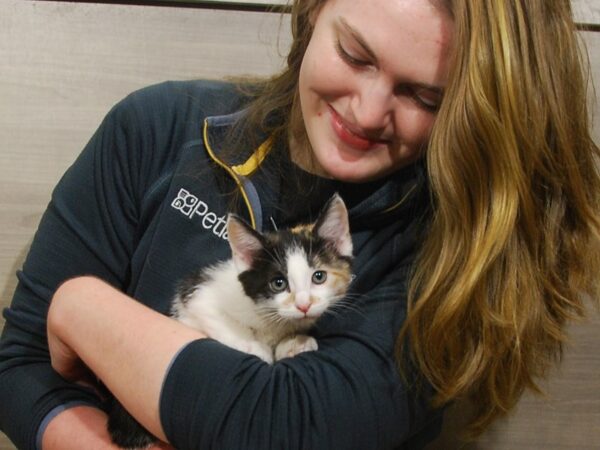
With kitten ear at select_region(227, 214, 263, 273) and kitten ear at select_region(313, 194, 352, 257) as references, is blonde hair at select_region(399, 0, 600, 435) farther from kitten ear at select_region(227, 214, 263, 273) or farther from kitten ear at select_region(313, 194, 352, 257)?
kitten ear at select_region(227, 214, 263, 273)

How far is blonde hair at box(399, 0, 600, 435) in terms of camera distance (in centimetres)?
85

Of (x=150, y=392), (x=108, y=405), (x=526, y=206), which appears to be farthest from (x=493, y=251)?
(x=108, y=405)

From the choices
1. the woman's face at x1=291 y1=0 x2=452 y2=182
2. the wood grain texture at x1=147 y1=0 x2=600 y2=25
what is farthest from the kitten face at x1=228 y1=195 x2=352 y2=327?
the wood grain texture at x1=147 y1=0 x2=600 y2=25

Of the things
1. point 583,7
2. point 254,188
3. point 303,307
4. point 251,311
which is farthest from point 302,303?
point 583,7

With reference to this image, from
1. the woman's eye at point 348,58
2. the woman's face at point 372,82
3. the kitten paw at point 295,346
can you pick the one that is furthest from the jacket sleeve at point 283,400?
the woman's eye at point 348,58

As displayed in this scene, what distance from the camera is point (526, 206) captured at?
927 millimetres

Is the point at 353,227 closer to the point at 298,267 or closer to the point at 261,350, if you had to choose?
the point at 298,267

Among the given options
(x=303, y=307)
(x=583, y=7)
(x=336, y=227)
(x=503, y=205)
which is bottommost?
(x=303, y=307)

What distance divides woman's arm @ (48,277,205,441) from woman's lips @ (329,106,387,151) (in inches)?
15.2

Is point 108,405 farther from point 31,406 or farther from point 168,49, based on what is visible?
point 168,49

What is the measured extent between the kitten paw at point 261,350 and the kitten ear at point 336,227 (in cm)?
22

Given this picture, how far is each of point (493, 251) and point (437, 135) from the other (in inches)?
7.5

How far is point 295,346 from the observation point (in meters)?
1.03

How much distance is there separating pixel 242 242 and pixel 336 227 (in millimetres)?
164
